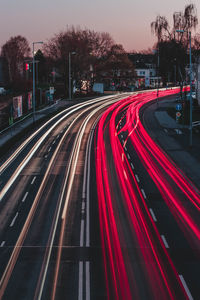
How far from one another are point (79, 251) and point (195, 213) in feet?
24.2

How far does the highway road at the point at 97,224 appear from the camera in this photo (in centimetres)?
1346

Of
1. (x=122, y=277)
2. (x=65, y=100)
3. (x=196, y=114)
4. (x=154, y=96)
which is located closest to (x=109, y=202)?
(x=122, y=277)

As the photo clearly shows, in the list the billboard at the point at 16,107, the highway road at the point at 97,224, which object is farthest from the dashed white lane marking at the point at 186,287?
the billboard at the point at 16,107

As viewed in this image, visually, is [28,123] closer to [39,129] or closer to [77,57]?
[39,129]

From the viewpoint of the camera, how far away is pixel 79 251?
1622cm

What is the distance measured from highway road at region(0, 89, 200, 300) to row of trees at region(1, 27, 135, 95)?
5055 centimetres

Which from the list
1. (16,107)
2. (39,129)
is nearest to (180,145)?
(39,129)

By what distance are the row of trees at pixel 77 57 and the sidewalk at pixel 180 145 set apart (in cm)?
3421

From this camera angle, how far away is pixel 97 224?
63.3 feet

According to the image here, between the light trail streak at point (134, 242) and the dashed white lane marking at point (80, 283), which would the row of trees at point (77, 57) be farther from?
the dashed white lane marking at point (80, 283)

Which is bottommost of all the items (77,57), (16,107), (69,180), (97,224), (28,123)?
(97,224)

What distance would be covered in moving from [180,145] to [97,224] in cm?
2218

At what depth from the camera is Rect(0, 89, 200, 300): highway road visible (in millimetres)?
13461

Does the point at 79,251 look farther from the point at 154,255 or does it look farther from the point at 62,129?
the point at 62,129
